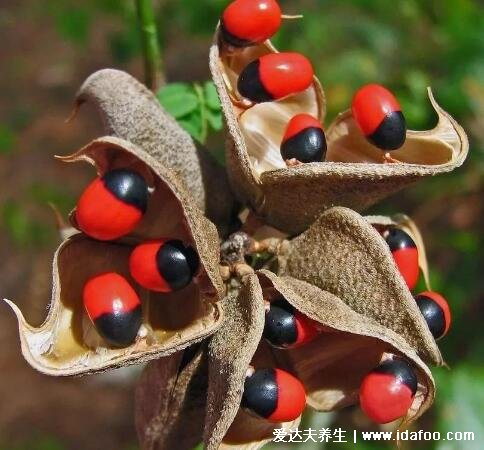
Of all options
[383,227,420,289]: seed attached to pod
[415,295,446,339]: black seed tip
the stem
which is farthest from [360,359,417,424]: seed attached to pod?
the stem

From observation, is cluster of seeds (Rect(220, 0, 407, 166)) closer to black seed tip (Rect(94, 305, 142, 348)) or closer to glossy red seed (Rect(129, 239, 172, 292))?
glossy red seed (Rect(129, 239, 172, 292))

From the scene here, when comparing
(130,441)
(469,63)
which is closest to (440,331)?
(469,63)

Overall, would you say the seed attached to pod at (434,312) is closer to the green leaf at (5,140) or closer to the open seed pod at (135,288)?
the open seed pod at (135,288)

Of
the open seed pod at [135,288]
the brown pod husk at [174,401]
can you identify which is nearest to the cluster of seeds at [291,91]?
the open seed pod at [135,288]

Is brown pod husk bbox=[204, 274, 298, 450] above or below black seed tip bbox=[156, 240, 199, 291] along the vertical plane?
below

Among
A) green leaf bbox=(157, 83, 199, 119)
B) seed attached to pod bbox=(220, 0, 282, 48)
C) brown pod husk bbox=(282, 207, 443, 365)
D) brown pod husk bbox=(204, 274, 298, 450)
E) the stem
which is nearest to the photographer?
brown pod husk bbox=(204, 274, 298, 450)

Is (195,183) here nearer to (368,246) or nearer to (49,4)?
(368,246)

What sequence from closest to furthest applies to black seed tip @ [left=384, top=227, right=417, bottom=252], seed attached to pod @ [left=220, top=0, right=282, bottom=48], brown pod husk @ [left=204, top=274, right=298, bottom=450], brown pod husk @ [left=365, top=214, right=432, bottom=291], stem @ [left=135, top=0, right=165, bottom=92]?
brown pod husk @ [left=204, top=274, right=298, bottom=450] < seed attached to pod @ [left=220, top=0, right=282, bottom=48] < black seed tip @ [left=384, top=227, right=417, bottom=252] < brown pod husk @ [left=365, top=214, right=432, bottom=291] < stem @ [left=135, top=0, right=165, bottom=92]
